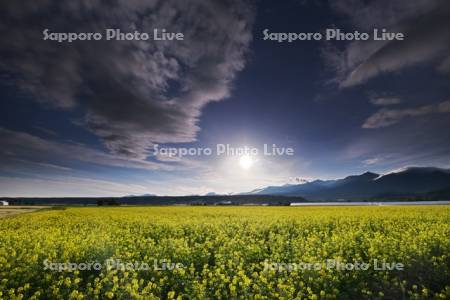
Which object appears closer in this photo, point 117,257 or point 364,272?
point 364,272

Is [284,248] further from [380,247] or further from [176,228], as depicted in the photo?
[176,228]

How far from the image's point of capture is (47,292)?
6.77 metres

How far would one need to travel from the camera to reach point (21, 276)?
24.0 feet

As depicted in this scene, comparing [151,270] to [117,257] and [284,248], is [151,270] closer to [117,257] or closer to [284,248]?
[117,257]

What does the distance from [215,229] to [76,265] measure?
7.44 meters

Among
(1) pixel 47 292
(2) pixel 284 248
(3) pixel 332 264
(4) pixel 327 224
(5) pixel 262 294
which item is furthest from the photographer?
(4) pixel 327 224

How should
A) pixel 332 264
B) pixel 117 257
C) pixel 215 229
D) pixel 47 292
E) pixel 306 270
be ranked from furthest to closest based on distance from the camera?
1. pixel 215 229
2. pixel 117 257
3. pixel 332 264
4. pixel 306 270
5. pixel 47 292

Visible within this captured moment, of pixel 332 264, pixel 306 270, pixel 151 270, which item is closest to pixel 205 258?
pixel 151 270

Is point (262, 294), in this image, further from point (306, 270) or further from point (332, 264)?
point (332, 264)

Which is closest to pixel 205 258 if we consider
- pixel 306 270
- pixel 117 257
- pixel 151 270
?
pixel 151 270

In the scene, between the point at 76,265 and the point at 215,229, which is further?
the point at 215,229

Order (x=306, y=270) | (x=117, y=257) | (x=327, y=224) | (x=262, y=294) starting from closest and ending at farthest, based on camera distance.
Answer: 1. (x=262, y=294)
2. (x=306, y=270)
3. (x=117, y=257)
4. (x=327, y=224)

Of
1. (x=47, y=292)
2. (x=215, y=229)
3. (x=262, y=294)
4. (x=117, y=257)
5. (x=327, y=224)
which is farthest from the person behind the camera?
(x=327, y=224)

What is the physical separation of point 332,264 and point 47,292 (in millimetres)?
7260
